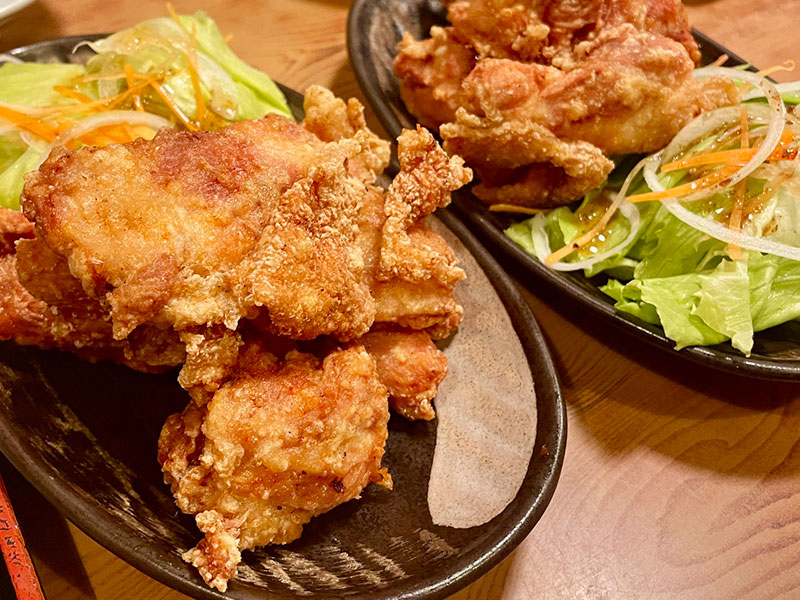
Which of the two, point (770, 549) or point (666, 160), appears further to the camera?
point (666, 160)

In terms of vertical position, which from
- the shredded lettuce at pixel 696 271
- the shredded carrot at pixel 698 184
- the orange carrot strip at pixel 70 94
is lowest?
the shredded lettuce at pixel 696 271

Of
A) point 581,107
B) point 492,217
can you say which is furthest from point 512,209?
point 581,107

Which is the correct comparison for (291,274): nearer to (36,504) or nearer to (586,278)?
(36,504)

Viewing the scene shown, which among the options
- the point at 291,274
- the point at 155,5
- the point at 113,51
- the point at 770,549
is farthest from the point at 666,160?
the point at 155,5

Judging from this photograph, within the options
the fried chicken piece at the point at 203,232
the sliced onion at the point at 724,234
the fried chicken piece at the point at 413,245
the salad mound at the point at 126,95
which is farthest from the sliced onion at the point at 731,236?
the salad mound at the point at 126,95

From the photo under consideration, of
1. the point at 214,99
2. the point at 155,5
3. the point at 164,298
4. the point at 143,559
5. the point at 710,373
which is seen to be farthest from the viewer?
the point at 155,5

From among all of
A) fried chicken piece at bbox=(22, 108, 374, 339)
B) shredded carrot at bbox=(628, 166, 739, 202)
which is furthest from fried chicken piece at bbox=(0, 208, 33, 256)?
shredded carrot at bbox=(628, 166, 739, 202)

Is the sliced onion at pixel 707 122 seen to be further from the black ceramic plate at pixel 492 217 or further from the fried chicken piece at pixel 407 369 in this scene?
the fried chicken piece at pixel 407 369
